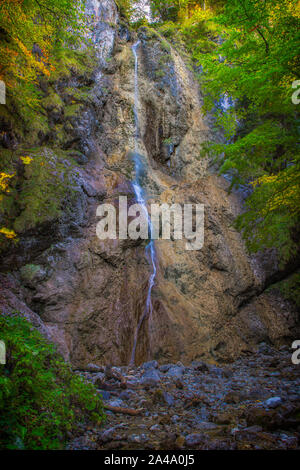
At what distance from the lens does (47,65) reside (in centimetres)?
956

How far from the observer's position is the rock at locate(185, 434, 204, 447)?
3.16 meters

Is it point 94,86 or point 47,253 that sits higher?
point 94,86

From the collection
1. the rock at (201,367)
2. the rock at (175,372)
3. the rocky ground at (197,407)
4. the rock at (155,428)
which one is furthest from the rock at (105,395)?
the rock at (201,367)

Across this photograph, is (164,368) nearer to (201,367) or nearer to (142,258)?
(201,367)

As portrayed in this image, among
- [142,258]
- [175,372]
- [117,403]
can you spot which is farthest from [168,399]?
[142,258]

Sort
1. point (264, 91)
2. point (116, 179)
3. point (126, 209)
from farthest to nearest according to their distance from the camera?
point (116, 179) → point (126, 209) → point (264, 91)

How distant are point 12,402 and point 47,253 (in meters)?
4.94

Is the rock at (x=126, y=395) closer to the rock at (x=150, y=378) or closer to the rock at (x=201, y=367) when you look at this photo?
the rock at (x=150, y=378)

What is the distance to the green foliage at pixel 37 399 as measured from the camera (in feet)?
8.43

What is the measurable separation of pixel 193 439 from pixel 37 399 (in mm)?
2025

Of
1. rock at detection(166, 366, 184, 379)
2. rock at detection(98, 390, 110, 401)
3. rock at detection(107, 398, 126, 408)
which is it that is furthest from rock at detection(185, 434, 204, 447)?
rock at detection(166, 366, 184, 379)

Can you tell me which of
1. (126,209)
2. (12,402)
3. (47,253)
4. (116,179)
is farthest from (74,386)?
(116,179)

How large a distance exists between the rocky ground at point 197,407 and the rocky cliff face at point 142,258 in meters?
1.07
